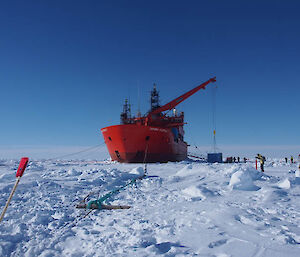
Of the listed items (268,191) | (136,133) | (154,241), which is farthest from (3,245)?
(136,133)

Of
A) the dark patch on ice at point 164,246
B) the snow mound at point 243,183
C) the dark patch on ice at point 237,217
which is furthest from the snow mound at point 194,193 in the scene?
the dark patch on ice at point 164,246

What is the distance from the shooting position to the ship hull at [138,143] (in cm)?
2111

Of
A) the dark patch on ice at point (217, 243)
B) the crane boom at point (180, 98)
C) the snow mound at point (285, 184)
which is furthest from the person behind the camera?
the crane boom at point (180, 98)

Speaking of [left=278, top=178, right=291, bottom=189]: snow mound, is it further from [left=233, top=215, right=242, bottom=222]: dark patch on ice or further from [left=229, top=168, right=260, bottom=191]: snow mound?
[left=233, top=215, right=242, bottom=222]: dark patch on ice

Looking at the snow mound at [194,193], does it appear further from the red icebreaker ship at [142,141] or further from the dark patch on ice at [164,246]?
the red icebreaker ship at [142,141]

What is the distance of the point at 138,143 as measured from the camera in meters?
21.3

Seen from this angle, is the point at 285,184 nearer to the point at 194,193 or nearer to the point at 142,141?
the point at 194,193

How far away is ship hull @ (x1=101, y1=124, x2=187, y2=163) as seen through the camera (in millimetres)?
21109

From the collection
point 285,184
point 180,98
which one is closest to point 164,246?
point 285,184

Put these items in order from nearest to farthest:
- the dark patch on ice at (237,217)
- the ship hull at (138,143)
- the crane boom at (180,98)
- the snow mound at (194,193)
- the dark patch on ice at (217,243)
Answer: the dark patch on ice at (217,243) → the dark patch on ice at (237,217) → the snow mound at (194,193) → the ship hull at (138,143) → the crane boom at (180,98)

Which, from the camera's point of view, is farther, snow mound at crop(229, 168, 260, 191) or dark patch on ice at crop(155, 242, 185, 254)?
snow mound at crop(229, 168, 260, 191)

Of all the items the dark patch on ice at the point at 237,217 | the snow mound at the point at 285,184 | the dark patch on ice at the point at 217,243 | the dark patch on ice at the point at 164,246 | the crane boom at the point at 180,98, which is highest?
the crane boom at the point at 180,98

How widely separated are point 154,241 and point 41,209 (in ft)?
12.0

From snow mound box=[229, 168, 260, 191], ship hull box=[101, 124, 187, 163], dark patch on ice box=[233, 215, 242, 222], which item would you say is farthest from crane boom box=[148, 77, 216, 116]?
dark patch on ice box=[233, 215, 242, 222]
